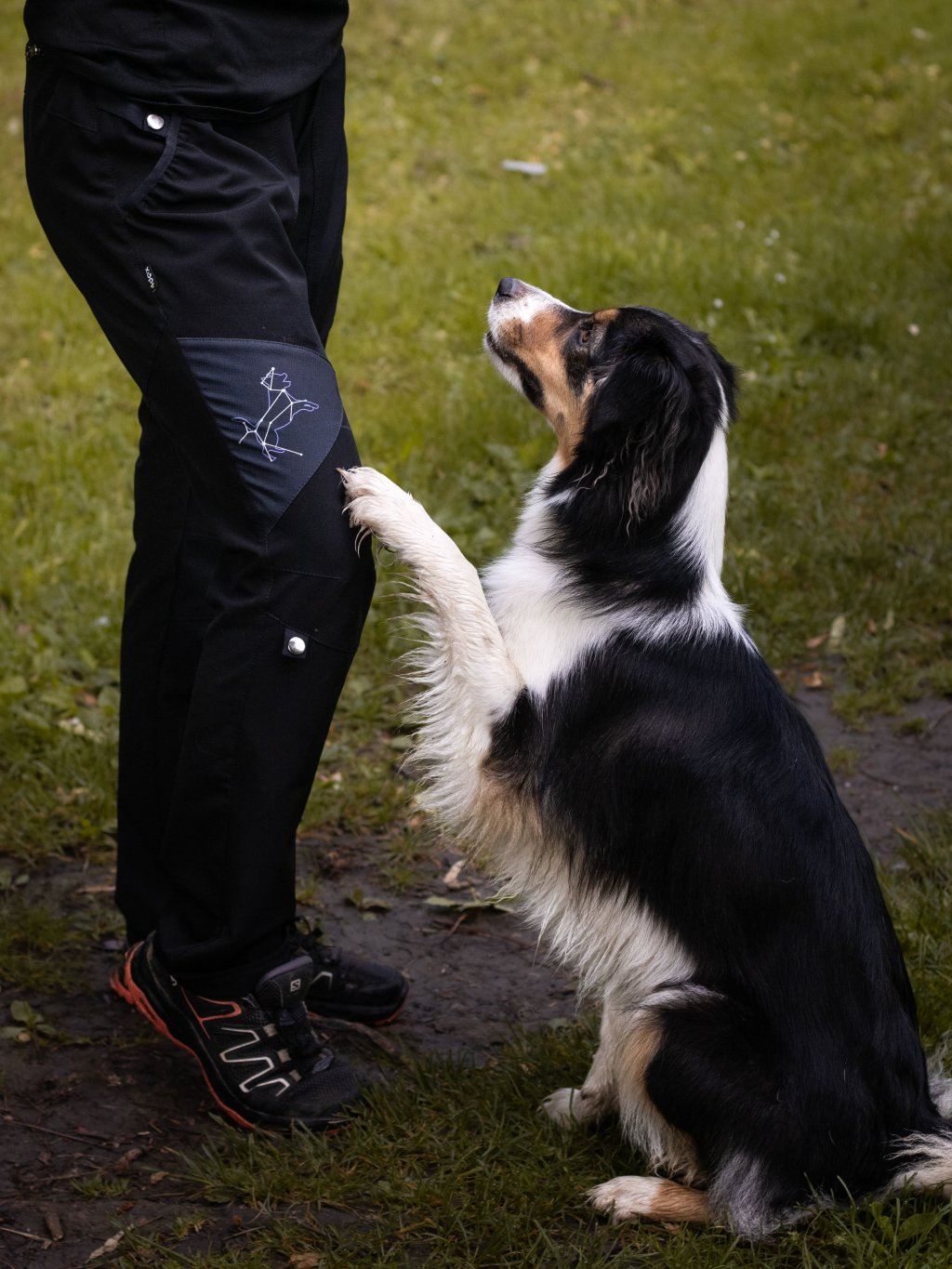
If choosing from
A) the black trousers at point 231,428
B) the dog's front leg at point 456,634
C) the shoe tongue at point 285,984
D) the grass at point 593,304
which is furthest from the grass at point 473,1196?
the grass at point 593,304

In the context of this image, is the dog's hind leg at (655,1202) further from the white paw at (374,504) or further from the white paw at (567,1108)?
the white paw at (374,504)

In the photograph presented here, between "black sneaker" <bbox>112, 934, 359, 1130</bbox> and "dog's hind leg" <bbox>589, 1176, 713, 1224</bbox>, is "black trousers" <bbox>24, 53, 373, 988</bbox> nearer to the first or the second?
"black sneaker" <bbox>112, 934, 359, 1130</bbox>

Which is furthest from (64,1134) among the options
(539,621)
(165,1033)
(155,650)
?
(539,621)

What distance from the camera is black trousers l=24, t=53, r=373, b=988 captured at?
2119 mm

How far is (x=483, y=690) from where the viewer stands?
8.05ft

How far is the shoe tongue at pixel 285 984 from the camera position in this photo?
252cm

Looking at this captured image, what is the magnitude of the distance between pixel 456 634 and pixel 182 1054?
1127 mm

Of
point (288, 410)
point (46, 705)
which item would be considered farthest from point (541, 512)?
point (46, 705)

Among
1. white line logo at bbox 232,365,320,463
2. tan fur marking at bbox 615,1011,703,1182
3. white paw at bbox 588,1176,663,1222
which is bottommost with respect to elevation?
white paw at bbox 588,1176,663,1222

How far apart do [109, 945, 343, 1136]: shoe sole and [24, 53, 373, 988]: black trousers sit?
189 millimetres

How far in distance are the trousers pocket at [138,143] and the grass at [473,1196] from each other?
174 centimetres

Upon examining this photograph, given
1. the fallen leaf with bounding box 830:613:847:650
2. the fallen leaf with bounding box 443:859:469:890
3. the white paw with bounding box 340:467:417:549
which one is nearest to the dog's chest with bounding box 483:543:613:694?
the white paw with bounding box 340:467:417:549

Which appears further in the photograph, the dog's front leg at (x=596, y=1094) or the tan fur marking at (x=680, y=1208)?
the dog's front leg at (x=596, y=1094)

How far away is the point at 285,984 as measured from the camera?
2.52 meters
